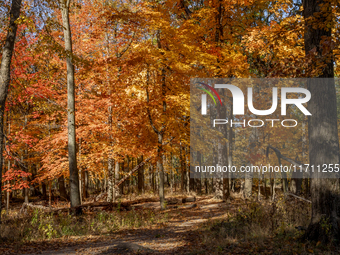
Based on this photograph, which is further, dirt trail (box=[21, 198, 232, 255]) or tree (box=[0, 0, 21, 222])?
tree (box=[0, 0, 21, 222])

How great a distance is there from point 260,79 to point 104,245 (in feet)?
44.4

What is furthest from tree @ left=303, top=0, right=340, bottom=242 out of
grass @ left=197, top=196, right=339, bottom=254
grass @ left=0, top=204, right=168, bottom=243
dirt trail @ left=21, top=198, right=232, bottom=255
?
grass @ left=0, top=204, right=168, bottom=243

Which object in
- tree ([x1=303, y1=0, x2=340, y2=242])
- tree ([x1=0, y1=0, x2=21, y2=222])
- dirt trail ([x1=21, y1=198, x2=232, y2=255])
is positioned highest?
tree ([x1=0, y1=0, x2=21, y2=222])

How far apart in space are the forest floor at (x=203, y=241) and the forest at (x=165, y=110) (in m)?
0.05

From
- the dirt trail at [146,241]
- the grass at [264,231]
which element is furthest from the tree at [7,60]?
the grass at [264,231]

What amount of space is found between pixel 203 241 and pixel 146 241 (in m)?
1.73

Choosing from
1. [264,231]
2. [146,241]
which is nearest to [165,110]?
[146,241]

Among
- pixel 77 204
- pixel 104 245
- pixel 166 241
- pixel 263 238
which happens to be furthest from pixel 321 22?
pixel 77 204

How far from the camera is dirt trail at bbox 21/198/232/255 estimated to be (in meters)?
7.16

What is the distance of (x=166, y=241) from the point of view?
8.53 metres

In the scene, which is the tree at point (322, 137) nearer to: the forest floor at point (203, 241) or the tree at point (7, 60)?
the forest floor at point (203, 241)

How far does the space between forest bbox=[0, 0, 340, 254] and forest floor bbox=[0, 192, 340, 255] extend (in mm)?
47

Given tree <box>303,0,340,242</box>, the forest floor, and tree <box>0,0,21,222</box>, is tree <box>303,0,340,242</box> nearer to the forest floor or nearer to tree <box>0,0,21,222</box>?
the forest floor

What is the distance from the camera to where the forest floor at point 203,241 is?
21.9 ft
